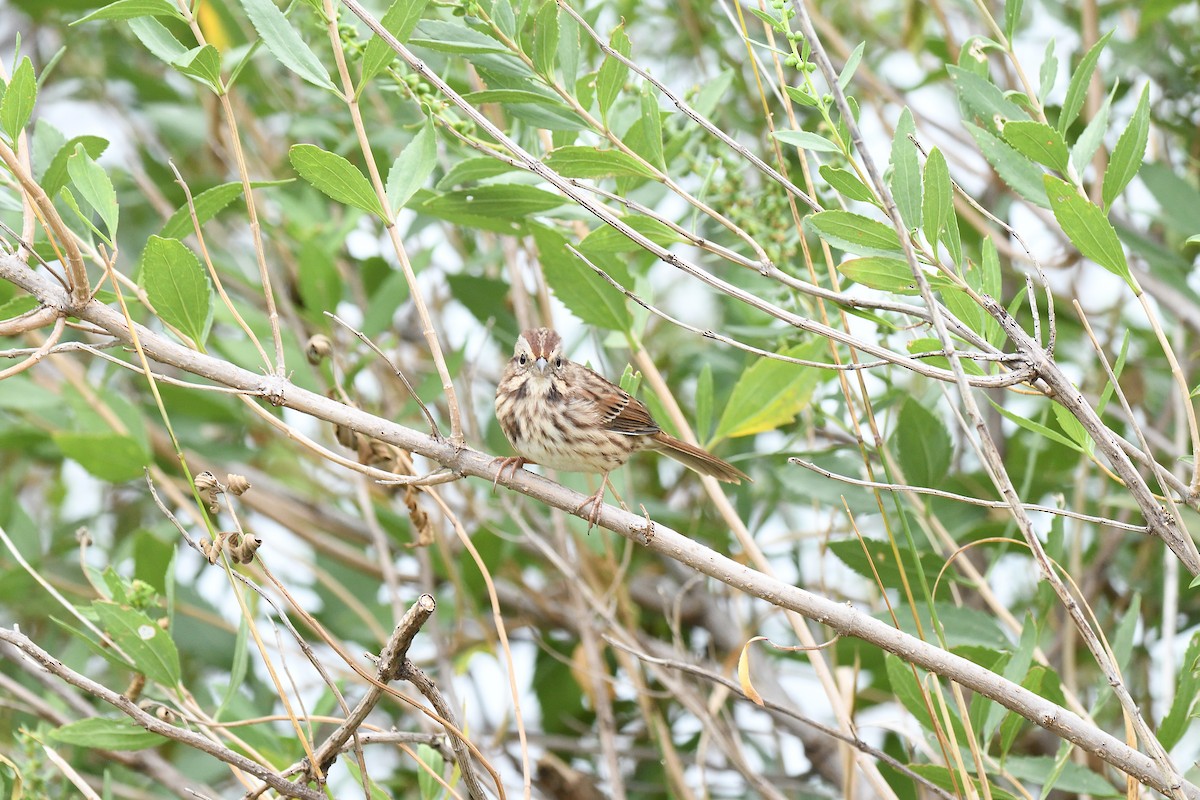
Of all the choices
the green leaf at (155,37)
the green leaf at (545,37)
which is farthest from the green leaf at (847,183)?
the green leaf at (155,37)

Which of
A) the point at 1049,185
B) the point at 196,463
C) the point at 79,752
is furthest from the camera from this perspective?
the point at 196,463

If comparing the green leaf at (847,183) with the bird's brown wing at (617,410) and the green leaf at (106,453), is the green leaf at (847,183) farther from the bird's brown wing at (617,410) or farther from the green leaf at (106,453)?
the green leaf at (106,453)

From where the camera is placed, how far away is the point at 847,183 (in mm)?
2162

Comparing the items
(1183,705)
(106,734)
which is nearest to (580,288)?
(106,734)

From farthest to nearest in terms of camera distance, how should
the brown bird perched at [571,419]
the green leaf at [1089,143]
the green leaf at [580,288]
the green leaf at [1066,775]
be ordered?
1. the brown bird perched at [571,419]
2. the green leaf at [580,288]
3. the green leaf at [1066,775]
4. the green leaf at [1089,143]

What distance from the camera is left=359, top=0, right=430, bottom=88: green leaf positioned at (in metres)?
2.33

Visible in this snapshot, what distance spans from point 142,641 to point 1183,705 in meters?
2.11

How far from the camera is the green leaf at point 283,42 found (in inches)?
92.8

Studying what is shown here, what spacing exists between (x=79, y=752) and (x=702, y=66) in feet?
9.83

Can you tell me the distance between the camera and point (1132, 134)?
2.23m

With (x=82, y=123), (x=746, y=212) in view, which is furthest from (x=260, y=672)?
(x=82, y=123)

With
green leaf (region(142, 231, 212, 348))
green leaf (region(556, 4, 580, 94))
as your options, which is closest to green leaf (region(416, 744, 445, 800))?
green leaf (region(142, 231, 212, 348))

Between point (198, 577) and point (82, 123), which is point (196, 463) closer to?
point (198, 577)

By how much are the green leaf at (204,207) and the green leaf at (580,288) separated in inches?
26.7
